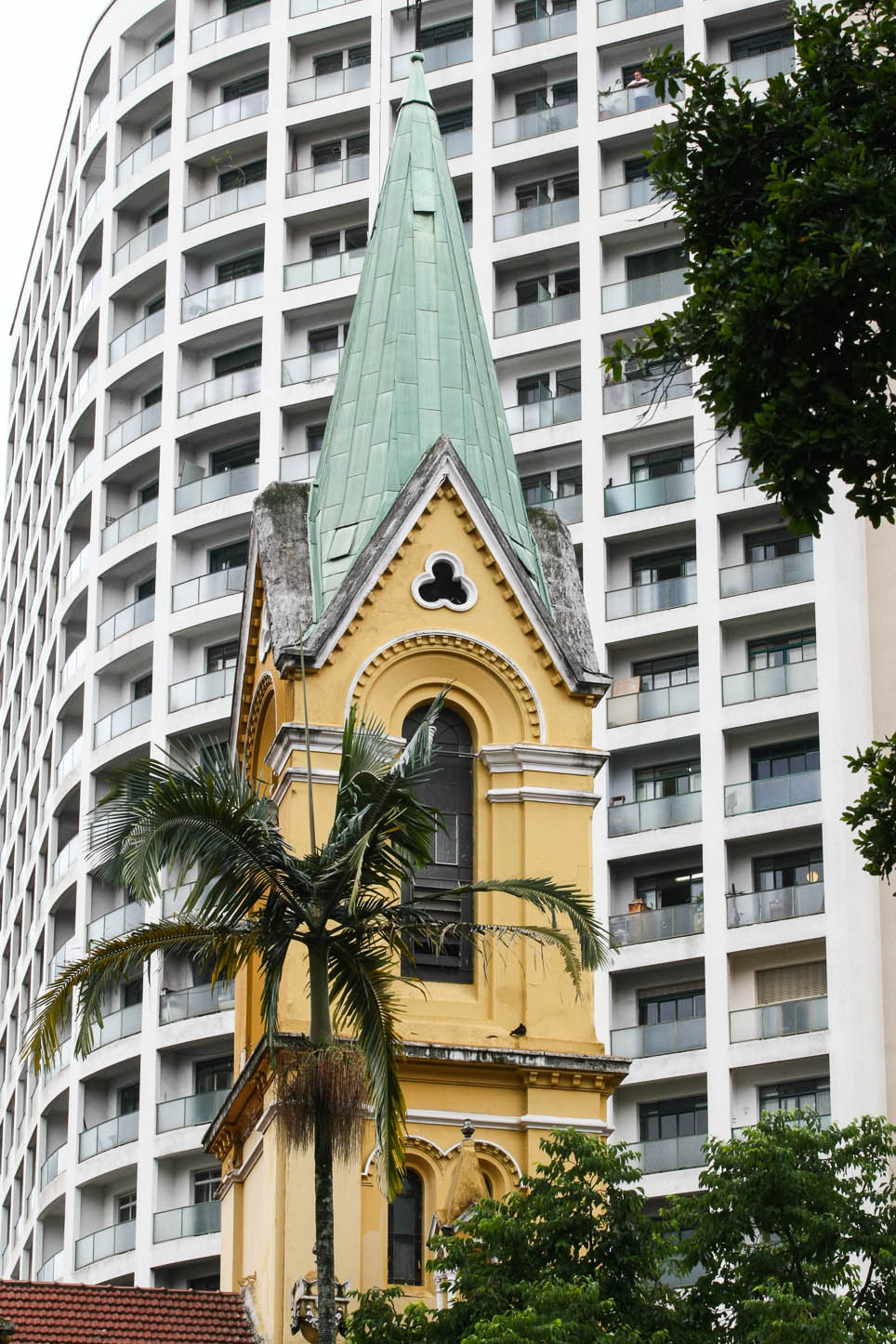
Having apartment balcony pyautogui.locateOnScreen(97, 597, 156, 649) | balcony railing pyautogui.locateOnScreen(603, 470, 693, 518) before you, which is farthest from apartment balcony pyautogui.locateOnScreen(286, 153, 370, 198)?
balcony railing pyautogui.locateOnScreen(603, 470, 693, 518)

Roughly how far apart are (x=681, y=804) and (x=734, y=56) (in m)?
20.0

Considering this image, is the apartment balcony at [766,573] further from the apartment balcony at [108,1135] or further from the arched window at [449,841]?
the arched window at [449,841]

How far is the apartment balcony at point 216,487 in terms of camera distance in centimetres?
7775

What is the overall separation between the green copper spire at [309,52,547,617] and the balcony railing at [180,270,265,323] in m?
36.0

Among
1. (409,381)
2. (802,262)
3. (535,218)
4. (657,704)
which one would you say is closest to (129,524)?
(535,218)

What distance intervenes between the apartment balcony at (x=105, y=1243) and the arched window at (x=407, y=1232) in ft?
118

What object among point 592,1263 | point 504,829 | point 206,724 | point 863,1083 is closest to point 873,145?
point 592,1263

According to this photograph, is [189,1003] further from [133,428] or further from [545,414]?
[133,428]

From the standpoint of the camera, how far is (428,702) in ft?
129

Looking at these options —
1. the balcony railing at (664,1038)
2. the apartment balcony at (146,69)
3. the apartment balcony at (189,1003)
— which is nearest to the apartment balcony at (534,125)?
the apartment balcony at (146,69)

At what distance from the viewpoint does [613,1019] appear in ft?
221

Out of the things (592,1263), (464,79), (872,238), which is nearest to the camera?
(872,238)

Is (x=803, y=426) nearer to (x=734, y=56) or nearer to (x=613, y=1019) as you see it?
(x=613, y=1019)

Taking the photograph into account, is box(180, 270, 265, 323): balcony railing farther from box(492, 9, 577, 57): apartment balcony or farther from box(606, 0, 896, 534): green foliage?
box(606, 0, 896, 534): green foliage
